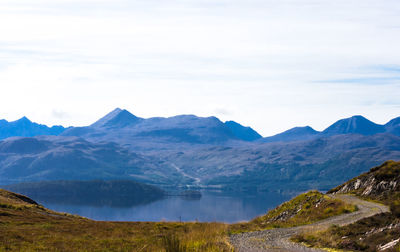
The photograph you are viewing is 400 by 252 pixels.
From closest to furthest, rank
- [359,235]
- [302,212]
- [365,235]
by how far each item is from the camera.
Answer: [365,235] < [359,235] < [302,212]

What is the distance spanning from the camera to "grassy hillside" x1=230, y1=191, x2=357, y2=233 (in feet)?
131

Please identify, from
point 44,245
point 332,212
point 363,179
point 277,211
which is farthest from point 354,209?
point 44,245

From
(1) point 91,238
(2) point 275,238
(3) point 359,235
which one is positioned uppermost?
(3) point 359,235

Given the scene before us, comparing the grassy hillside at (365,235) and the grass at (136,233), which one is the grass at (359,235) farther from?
the grass at (136,233)

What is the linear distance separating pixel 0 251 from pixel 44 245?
365 centimetres

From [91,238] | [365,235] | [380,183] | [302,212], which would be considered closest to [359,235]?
[365,235]

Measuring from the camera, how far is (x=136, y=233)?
127ft

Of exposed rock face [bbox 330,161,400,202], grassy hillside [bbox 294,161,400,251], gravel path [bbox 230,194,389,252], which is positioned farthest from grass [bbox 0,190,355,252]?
grassy hillside [bbox 294,161,400,251]

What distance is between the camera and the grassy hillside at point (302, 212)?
39806mm

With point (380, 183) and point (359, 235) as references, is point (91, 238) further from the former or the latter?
point (380, 183)

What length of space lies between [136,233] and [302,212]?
18320mm

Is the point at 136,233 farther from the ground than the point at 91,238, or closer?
closer

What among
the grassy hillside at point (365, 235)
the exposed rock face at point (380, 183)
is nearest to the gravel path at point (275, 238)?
the grassy hillside at point (365, 235)

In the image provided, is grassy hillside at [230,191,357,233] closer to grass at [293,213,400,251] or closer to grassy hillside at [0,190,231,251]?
grassy hillside at [0,190,231,251]
